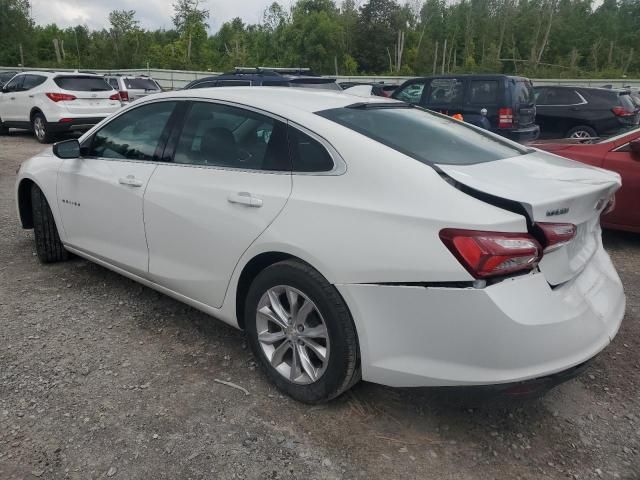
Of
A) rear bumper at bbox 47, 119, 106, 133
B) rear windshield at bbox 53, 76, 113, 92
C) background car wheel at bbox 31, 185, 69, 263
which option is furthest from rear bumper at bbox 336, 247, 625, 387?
rear windshield at bbox 53, 76, 113, 92

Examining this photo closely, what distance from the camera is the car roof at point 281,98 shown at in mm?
2863

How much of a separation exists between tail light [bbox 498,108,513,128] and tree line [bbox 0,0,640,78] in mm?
26123

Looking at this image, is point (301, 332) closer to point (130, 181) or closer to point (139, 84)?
point (130, 181)

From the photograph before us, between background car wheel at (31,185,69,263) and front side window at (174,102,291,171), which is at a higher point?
→ front side window at (174,102,291,171)

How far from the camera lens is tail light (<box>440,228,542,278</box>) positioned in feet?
6.76

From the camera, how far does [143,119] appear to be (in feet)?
11.7

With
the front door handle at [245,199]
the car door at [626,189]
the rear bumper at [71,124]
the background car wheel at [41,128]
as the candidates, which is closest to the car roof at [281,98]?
the front door handle at [245,199]

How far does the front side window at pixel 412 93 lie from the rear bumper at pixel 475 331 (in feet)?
29.2

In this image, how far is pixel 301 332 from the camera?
2.62m

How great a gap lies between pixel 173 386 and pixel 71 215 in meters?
1.79

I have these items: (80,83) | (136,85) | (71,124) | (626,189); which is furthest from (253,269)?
(136,85)

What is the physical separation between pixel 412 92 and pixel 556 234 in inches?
363

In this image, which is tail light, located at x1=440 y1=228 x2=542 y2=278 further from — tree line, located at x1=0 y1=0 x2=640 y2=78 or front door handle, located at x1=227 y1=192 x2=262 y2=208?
tree line, located at x1=0 y1=0 x2=640 y2=78

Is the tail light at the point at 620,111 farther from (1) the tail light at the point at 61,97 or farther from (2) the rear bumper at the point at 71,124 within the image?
(1) the tail light at the point at 61,97
